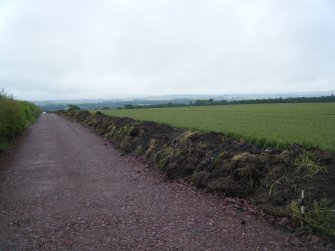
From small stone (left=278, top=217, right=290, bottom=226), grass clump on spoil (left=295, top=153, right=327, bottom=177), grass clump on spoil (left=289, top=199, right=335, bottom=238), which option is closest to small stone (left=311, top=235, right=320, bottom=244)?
grass clump on spoil (left=289, top=199, right=335, bottom=238)

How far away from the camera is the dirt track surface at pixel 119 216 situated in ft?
18.0

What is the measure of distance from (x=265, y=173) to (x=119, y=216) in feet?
12.4

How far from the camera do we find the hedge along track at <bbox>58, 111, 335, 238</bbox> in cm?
635

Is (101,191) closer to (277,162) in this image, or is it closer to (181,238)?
(181,238)

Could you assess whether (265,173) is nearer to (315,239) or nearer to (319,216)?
(319,216)

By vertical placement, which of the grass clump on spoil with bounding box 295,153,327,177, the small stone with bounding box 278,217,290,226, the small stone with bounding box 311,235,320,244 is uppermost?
the grass clump on spoil with bounding box 295,153,327,177

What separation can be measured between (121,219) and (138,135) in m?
10.9

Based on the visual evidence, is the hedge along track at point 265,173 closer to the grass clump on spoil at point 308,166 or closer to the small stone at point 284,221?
the grass clump on spoil at point 308,166

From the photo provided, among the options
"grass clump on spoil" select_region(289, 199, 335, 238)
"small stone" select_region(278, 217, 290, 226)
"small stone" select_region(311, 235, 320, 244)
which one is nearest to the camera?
"small stone" select_region(311, 235, 320, 244)

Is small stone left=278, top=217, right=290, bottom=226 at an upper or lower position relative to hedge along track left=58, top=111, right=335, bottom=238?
lower

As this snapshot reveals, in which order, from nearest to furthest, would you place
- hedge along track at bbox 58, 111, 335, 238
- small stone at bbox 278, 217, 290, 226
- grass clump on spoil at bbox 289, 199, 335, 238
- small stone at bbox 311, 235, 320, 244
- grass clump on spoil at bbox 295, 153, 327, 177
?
small stone at bbox 311, 235, 320, 244 < grass clump on spoil at bbox 289, 199, 335, 238 < small stone at bbox 278, 217, 290, 226 < hedge along track at bbox 58, 111, 335, 238 < grass clump on spoil at bbox 295, 153, 327, 177

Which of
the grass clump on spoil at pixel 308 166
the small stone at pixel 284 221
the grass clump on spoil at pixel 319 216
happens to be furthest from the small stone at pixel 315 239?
the grass clump on spoil at pixel 308 166

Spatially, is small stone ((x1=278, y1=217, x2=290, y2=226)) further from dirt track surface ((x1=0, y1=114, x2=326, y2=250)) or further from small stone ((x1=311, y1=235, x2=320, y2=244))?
small stone ((x1=311, y1=235, x2=320, y2=244))

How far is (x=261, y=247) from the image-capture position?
523 cm
